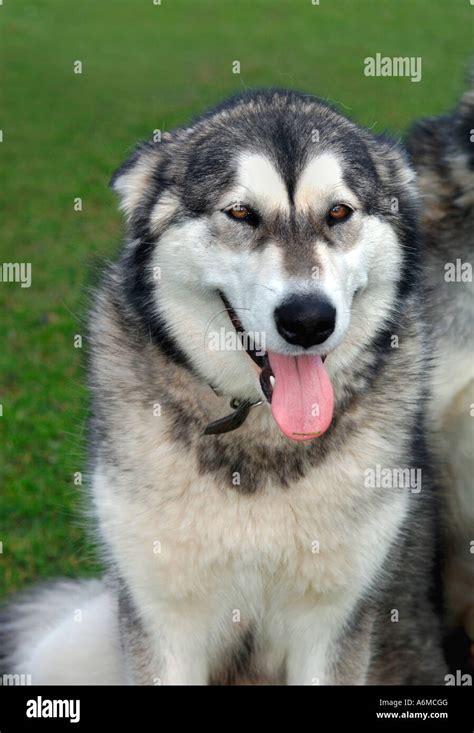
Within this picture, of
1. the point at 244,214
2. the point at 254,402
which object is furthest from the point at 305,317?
the point at 254,402

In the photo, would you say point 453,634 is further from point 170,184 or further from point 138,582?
point 170,184

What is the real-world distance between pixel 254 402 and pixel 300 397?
0.35 metres

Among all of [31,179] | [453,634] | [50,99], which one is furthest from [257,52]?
[453,634]

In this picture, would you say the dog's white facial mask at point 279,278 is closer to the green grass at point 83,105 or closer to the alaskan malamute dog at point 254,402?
the alaskan malamute dog at point 254,402

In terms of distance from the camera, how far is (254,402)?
3.97 metres

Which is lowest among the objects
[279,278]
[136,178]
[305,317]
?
[305,317]

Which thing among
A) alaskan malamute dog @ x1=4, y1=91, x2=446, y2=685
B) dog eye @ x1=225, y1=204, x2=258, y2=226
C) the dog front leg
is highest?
dog eye @ x1=225, y1=204, x2=258, y2=226

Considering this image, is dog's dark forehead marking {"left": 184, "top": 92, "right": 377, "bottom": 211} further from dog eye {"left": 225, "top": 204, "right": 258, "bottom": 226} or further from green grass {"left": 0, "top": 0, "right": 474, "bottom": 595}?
green grass {"left": 0, "top": 0, "right": 474, "bottom": 595}

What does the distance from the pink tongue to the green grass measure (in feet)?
6.37

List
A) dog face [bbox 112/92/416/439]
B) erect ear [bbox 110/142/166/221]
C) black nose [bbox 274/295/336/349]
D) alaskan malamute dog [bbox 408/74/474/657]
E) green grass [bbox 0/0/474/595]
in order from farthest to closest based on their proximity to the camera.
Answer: green grass [bbox 0/0/474/595] → alaskan malamute dog [bbox 408/74/474/657] → erect ear [bbox 110/142/166/221] → dog face [bbox 112/92/416/439] → black nose [bbox 274/295/336/349]

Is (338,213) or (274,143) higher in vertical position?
(274,143)

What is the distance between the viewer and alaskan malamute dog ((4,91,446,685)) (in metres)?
3.64

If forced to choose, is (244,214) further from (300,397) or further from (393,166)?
(393,166)

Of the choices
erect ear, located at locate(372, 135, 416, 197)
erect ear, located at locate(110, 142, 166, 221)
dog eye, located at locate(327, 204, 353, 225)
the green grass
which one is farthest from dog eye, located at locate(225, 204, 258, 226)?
the green grass
